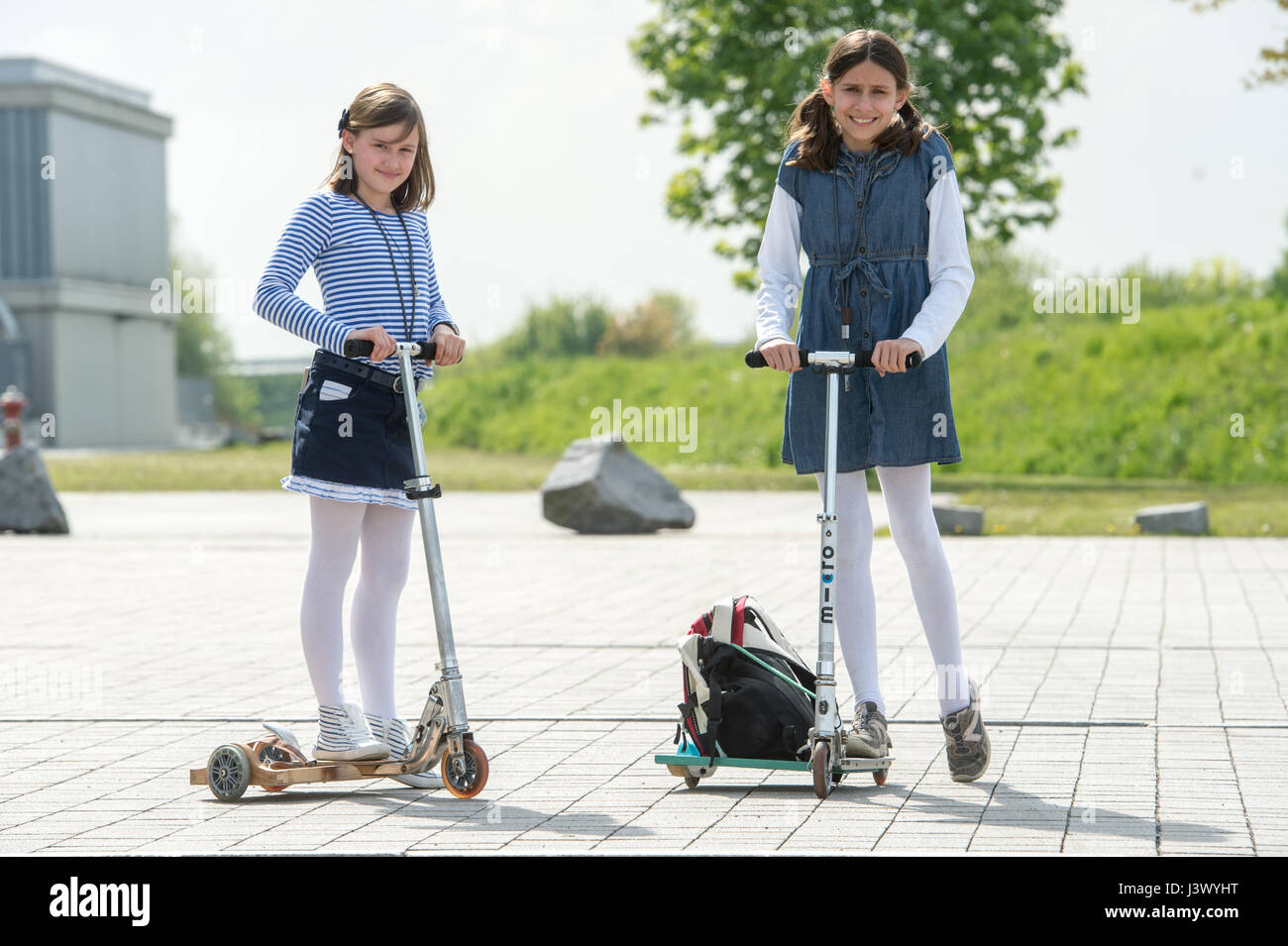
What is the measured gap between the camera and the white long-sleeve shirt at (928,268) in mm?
4406

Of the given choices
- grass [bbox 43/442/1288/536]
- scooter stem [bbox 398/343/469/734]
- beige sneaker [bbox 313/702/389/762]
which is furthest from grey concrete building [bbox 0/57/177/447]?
scooter stem [bbox 398/343/469/734]

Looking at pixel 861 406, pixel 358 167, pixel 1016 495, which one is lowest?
pixel 1016 495

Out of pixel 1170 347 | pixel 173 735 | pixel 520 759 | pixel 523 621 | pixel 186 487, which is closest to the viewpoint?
pixel 520 759

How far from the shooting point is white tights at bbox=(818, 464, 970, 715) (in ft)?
15.0

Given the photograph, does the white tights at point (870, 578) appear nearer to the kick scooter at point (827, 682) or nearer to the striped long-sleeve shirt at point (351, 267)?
the kick scooter at point (827, 682)

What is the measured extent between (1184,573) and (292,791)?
22.8ft

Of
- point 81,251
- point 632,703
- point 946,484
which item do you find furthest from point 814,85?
point 81,251

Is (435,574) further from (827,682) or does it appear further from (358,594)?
(827,682)

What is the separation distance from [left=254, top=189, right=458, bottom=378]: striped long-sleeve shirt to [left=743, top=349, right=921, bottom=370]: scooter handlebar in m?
0.86

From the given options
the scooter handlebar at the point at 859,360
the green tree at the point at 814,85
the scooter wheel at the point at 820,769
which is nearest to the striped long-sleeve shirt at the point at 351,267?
the scooter handlebar at the point at 859,360

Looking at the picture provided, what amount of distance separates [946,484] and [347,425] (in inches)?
659
